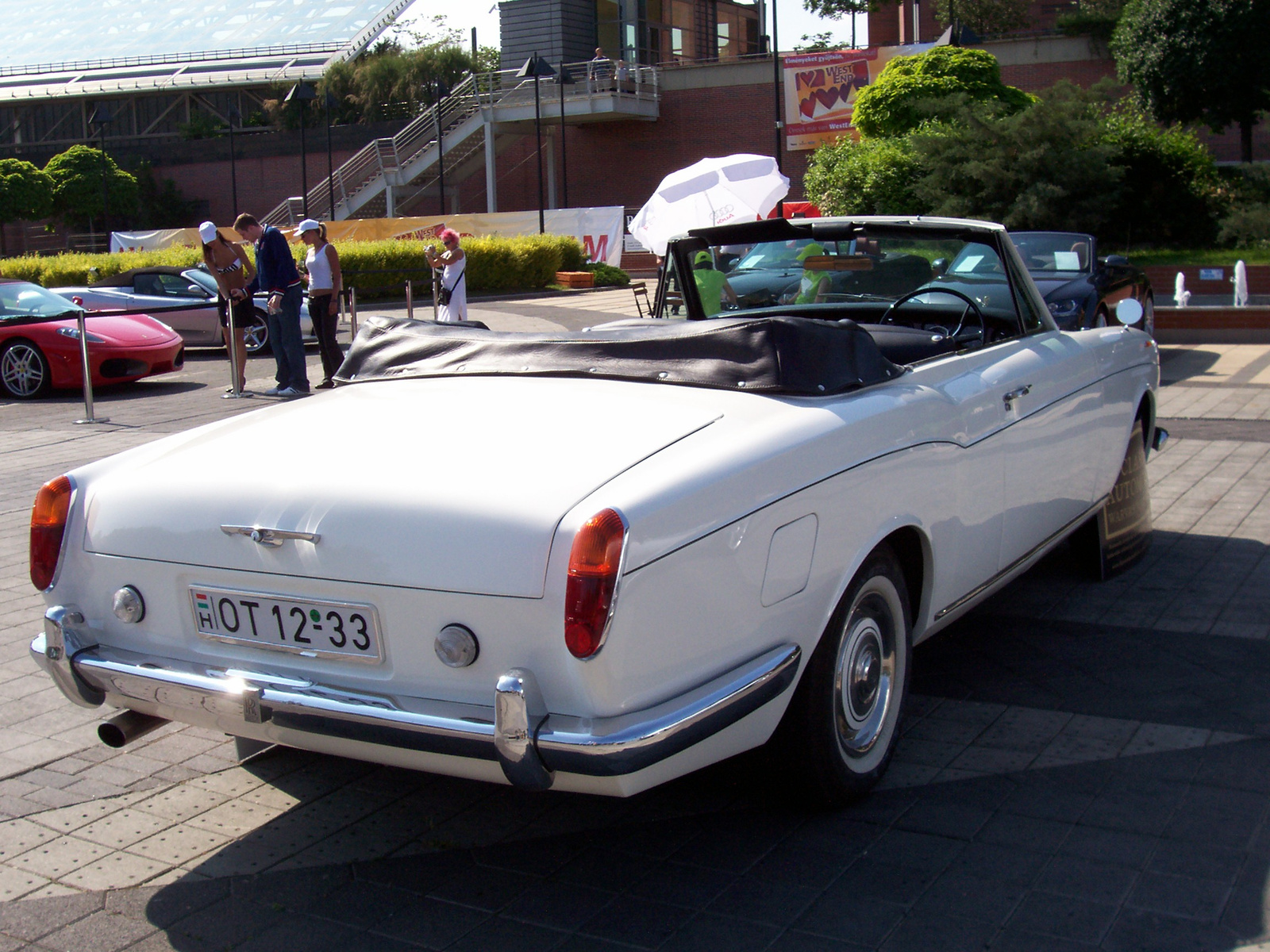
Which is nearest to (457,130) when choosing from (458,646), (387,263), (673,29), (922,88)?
(673,29)

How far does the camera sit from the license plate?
2.71 metres

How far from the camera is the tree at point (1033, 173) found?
20125mm

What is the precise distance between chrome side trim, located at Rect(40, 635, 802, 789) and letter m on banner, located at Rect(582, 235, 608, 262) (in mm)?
30176

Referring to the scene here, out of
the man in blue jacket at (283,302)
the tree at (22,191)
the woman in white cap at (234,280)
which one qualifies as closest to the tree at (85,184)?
the tree at (22,191)

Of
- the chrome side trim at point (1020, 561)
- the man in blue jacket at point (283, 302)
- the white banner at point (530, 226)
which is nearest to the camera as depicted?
the chrome side trim at point (1020, 561)

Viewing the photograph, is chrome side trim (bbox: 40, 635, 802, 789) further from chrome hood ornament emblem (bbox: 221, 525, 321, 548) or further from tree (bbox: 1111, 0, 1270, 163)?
tree (bbox: 1111, 0, 1270, 163)

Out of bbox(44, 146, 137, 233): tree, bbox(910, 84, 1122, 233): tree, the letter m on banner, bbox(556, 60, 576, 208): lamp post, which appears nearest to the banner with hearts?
bbox(556, 60, 576, 208): lamp post

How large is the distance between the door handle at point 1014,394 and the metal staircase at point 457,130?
41.1m

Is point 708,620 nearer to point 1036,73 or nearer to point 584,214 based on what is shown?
point 584,214

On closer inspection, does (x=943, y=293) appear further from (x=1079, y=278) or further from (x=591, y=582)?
(x=1079, y=278)

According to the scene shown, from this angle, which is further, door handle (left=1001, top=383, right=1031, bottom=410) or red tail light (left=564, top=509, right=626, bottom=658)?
door handle (left=1001, top=383, right=1031, bottom=410)

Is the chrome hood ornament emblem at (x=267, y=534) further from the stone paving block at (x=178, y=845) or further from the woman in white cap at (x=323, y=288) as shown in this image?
the woman in white cap at (x=323, y=288)

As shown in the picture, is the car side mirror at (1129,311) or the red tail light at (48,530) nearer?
the red tail light at (48,530)

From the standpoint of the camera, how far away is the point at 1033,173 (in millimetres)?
20266
